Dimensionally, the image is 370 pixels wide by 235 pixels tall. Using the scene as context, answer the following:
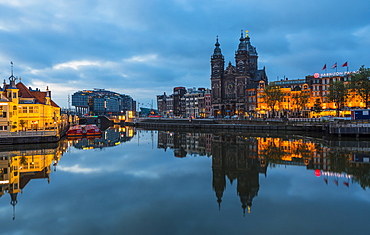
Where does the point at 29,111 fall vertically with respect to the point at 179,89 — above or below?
below

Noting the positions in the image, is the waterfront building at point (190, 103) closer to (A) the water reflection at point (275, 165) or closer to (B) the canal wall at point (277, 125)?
(B) the canal wall at point (277, 125)

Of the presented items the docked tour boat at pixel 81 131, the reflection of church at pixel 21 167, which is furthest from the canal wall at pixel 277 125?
the reflection of church at pixel 21 167

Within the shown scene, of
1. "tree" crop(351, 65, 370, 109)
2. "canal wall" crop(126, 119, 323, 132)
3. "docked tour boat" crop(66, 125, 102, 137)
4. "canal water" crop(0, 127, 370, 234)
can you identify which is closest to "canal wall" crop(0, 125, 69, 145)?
"canal water" crop(0, 127, 370, 234)

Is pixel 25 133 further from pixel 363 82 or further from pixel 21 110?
pixel 363 82

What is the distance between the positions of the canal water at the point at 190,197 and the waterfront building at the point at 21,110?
65.5 feet

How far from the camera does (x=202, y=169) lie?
29.5 metres

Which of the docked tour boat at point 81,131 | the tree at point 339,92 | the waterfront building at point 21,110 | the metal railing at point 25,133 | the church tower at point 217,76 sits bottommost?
the docked tour boat at point 81,131

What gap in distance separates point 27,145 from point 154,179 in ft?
110

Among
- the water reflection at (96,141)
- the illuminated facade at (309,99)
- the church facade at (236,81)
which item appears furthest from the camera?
the church facade at (236,81)

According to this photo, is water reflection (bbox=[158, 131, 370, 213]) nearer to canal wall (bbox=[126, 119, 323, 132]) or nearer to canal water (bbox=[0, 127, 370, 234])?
canal water (bbox=[0, 127, 370, 234])

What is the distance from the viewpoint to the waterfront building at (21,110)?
161 feet

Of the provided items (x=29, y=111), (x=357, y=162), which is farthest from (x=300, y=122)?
(x=29, y=111)

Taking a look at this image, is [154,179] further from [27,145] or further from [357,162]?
[27,145]

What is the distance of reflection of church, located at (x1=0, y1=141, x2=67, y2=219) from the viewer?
22.2 metres
